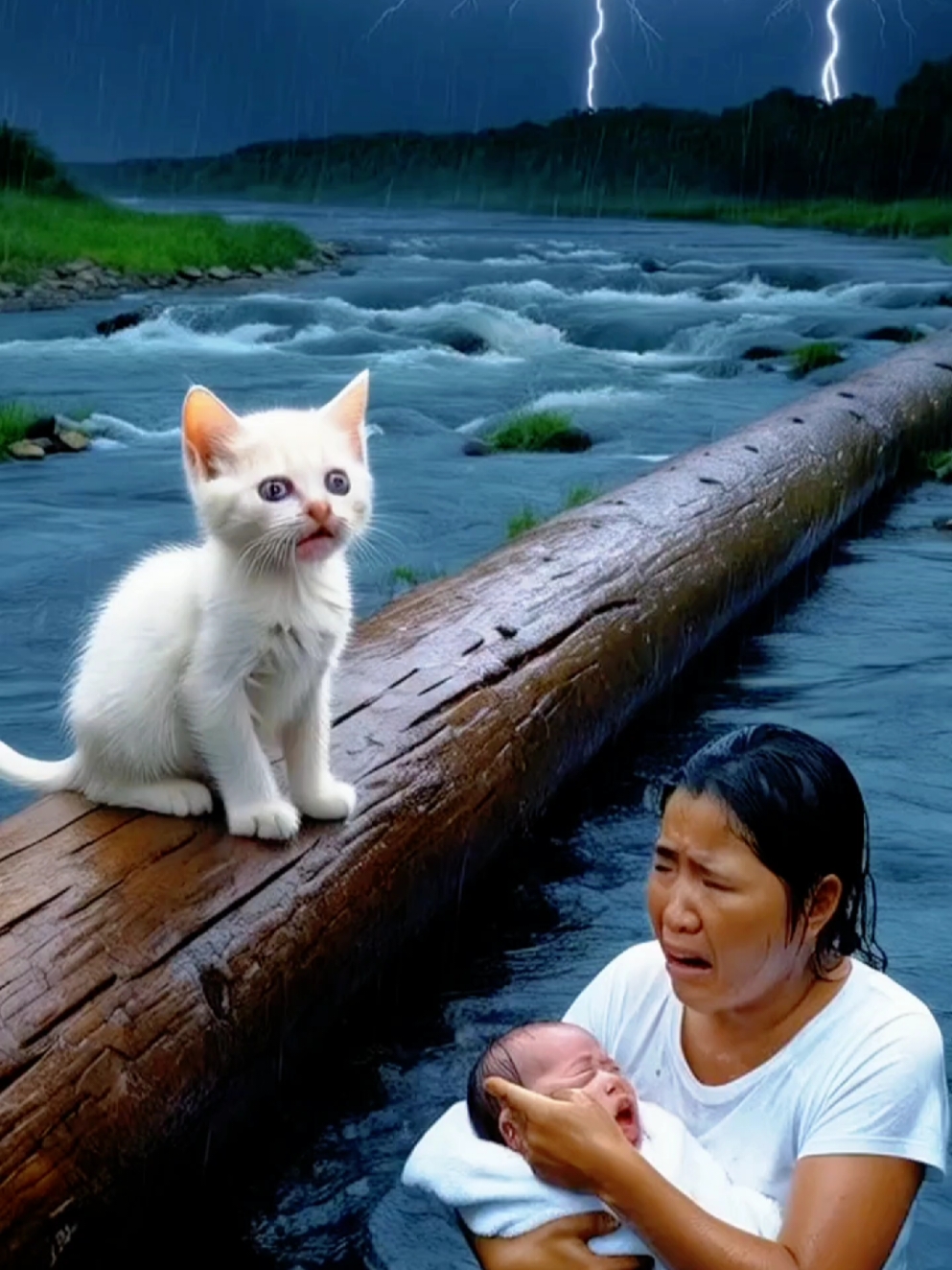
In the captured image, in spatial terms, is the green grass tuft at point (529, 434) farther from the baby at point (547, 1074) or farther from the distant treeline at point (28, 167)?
the distant treeline at point (28, 167)

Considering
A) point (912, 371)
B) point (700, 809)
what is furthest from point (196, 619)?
point (912, 371)

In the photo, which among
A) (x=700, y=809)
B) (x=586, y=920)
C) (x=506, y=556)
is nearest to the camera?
(x=700, y=809)

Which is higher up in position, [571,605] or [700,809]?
[700,809]

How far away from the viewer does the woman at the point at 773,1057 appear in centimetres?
221

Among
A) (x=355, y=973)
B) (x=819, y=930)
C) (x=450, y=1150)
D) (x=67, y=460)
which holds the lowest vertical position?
Answer: (x=67, y=460)

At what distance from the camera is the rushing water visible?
11.6ft

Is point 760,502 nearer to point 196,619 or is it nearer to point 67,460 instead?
point 196,619

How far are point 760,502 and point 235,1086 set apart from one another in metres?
4.46

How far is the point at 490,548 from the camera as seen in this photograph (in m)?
9.49

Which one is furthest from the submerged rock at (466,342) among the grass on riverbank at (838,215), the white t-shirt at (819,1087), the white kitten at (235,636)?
the white t-shirt at (819,1087)

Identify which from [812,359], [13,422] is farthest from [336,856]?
[812,359]

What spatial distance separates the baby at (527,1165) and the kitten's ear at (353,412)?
50.7 inches

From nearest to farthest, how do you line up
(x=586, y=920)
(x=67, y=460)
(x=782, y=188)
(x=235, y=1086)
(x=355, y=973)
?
1. (x=235, y=1086)
2. (x=355, y=973)
3. (x=586, y=920)
4. (x=67, y=460)
5. (x=782, y=188)

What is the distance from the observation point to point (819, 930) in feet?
7.72
